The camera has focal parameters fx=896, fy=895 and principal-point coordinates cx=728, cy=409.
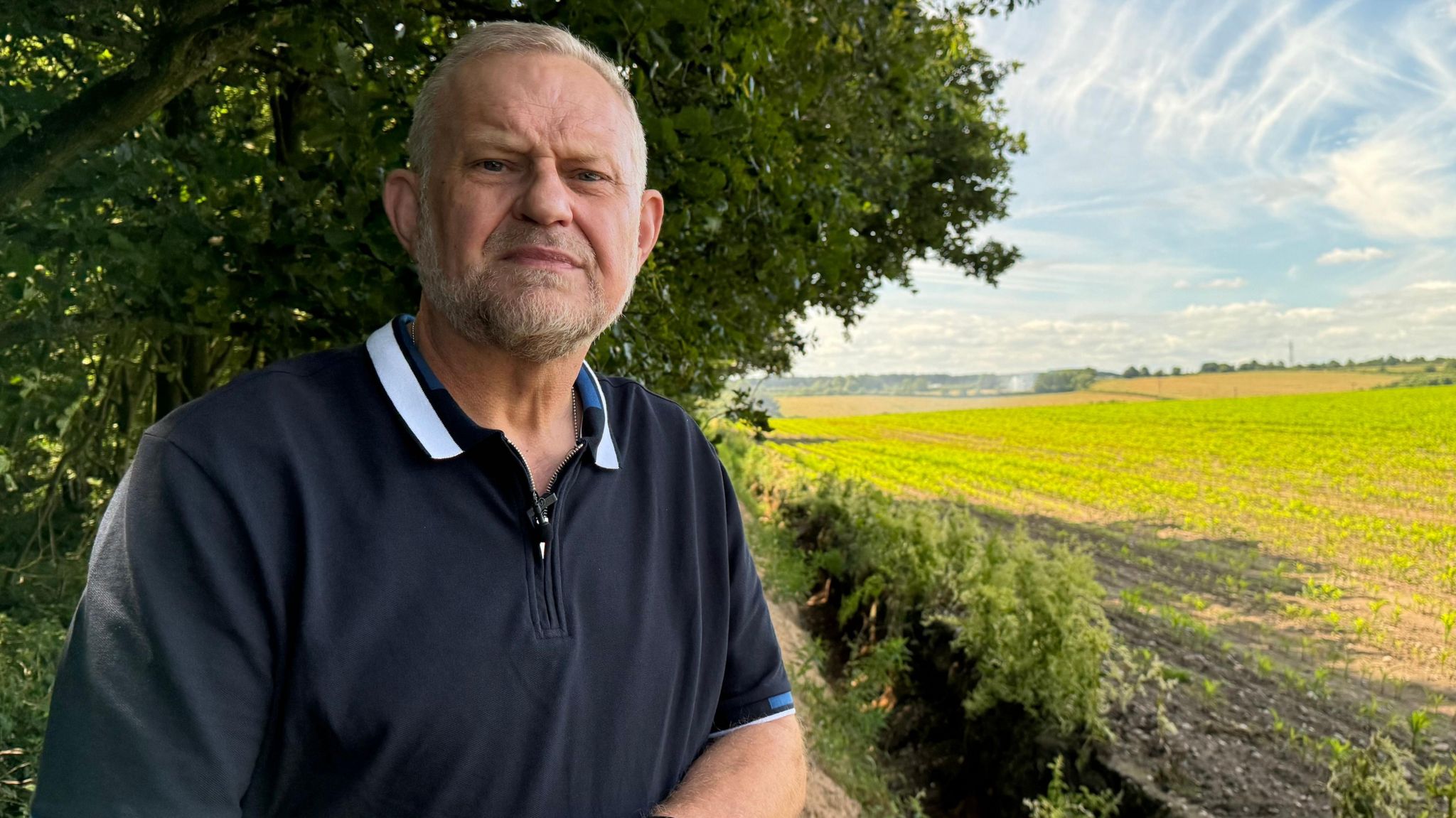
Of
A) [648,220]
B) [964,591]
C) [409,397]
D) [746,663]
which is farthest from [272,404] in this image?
[964,591]

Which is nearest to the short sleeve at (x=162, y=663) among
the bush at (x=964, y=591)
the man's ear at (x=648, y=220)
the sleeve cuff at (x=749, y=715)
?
the sleeve cuff at (x=749, y=715)

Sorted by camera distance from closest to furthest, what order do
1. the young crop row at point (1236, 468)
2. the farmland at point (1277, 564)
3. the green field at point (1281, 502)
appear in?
the farmland at point (1277, 564) < the green field at point (1281, 502) < the young crop row at point (1236, 468)

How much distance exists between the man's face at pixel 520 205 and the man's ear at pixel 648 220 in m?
0.22

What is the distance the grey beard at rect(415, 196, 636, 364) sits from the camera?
142 centimetres

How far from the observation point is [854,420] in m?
33.5

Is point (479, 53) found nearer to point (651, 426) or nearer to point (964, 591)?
point (651, 426)

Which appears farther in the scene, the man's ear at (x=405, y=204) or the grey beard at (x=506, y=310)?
the man's ear at (x=405, y=204)

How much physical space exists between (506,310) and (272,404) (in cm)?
36

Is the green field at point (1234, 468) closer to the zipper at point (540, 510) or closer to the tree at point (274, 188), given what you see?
the tree at point (274, 188)

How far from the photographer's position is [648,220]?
1.77 metres

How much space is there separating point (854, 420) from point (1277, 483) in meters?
22.1

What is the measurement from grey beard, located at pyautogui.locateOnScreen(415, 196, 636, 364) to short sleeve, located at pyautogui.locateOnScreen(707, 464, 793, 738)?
45 cm

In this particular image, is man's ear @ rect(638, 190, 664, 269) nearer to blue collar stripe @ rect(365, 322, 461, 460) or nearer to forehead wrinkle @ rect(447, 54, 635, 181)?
forehead wrinkle @ rect(447, 54, 635, 181)

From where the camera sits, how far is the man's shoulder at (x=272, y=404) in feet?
3.80
